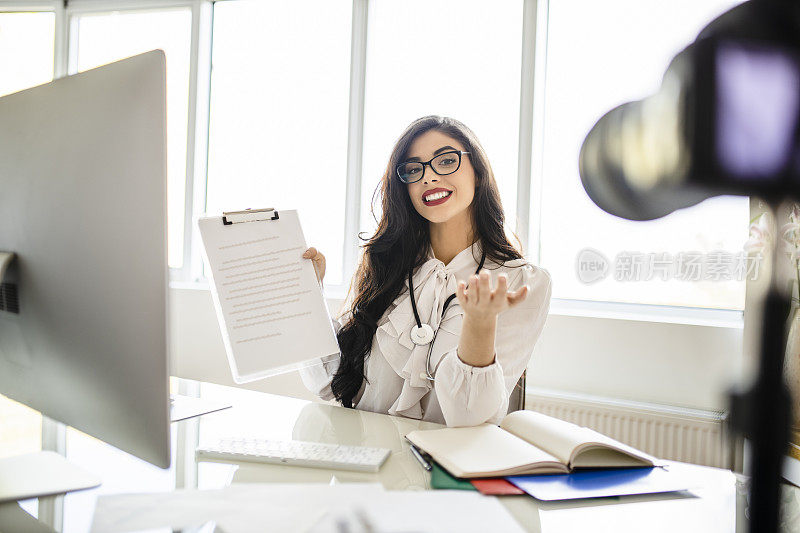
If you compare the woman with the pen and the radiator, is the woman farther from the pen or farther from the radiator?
the radiator

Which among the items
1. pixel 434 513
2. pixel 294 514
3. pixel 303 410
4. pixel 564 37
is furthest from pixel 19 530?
pixel 564 37

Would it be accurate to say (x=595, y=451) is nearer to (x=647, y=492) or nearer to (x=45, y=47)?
(x=647, y=492)

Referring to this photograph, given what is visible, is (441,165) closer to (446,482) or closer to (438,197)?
(438,197)

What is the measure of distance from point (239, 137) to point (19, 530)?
331 centimetres

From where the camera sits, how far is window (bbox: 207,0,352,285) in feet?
11.4

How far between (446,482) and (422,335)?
67 centimetres

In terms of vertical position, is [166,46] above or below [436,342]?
above

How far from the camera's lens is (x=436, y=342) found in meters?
1.52

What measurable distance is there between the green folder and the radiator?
1.78 meters

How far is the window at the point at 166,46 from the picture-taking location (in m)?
3.77

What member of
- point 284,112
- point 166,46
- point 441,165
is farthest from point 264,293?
point 166,46

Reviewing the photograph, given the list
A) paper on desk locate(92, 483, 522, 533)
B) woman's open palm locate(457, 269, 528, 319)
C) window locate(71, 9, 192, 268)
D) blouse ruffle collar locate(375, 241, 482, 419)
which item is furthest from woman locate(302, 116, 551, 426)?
window locate(71, 9, 192, 268)

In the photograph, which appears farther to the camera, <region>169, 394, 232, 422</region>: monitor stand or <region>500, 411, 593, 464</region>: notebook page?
<region>169, 394, 232, 422</region>: monitor stand

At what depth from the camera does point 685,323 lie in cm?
243
